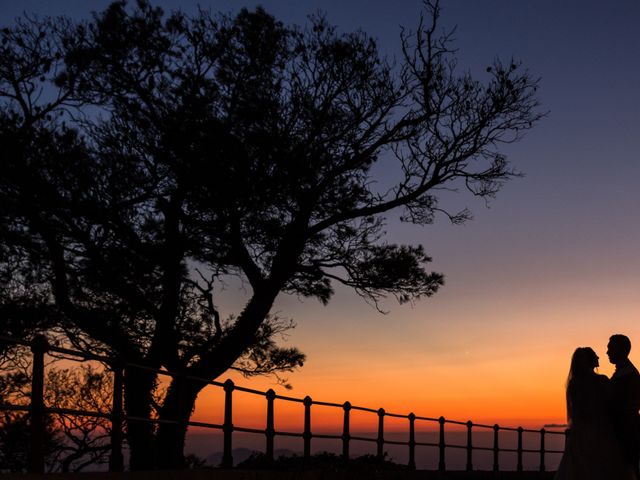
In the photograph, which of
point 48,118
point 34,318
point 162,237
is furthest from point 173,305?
point 48,118

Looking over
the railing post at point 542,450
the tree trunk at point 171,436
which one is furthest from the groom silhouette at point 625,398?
the railing post at point 542,450

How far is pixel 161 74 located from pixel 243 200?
2.98m

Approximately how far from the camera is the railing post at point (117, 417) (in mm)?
10062

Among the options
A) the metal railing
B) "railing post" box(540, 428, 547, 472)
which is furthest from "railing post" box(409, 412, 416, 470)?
"railing post" box(540, 428, 547, 472)

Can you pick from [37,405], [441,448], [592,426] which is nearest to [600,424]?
[592,426]

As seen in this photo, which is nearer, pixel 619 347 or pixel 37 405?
pixel 37 405

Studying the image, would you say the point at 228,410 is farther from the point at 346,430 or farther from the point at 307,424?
the point at 346,430

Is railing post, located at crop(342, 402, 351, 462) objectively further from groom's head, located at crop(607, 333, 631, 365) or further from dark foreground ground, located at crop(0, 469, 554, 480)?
groom's head, located at crop(607, 333, 631, 365)

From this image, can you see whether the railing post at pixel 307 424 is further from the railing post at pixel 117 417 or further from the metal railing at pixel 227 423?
the railing post at pixel 117 417

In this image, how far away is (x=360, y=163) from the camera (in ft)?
61.5

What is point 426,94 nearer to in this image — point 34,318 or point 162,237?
point 162,237

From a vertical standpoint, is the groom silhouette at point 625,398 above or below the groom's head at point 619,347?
below

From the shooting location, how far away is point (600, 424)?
975 cm

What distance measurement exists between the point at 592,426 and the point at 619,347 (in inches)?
41.6
